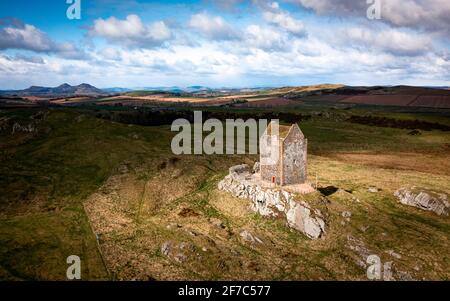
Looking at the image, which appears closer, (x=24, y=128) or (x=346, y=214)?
(x=346, y=214)

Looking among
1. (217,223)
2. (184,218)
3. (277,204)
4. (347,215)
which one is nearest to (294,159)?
(277,204)

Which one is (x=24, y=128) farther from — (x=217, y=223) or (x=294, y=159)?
(x=294, y=159)

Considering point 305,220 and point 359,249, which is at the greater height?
point 305,220

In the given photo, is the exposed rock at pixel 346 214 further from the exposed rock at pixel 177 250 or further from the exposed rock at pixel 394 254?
the exposed rock at pixel 177 250

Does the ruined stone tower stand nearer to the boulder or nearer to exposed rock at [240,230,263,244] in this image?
the boulder

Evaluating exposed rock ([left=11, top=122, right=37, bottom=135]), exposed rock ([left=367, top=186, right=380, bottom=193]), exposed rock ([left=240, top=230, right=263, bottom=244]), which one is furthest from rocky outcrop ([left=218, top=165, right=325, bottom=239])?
exposed rock ([left=11, top=122, right=37, bottom=135])

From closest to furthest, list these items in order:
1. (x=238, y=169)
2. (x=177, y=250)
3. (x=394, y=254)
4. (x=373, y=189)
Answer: (x=394, y=254) → (x=177, y=250) → (x=373, y=189) → (x=238, y=169)

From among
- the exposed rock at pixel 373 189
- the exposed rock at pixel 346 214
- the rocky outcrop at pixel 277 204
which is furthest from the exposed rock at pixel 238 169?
the exposed rock at pixel 346 214

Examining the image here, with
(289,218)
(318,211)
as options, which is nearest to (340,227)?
(318,211)
